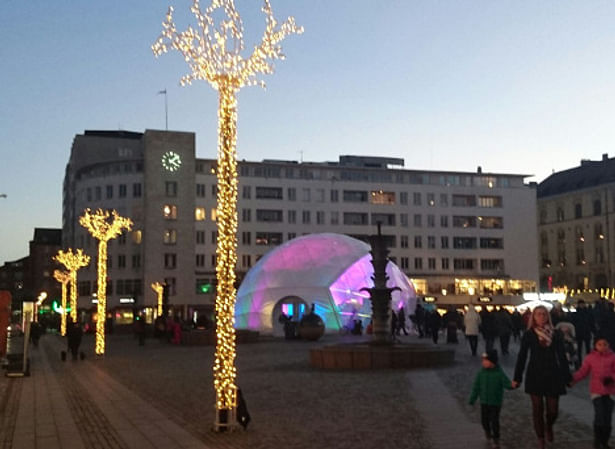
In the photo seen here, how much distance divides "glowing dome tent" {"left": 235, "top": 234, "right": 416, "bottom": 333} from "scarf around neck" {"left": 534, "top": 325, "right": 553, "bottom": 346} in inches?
1866

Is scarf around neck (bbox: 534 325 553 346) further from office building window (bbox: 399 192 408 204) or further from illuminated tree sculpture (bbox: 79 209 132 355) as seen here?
office building window (bbox: 399 192 408 204)

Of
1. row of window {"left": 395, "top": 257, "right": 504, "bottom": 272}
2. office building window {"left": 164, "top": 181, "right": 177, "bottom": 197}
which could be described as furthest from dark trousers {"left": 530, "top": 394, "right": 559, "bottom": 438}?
row of window {"left": 395, "top": 257, "right": 504, "bottom": 272}

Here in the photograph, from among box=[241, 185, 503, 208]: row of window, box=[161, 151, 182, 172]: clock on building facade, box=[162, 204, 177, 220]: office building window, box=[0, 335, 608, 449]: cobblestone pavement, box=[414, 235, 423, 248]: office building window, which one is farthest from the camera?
box=[414, 235, 423, 248]: office building window

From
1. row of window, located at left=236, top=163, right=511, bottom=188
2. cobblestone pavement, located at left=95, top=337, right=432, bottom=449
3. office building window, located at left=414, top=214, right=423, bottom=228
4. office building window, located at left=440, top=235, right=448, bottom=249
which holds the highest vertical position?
row of window, located at left=236, top=163, right=511, bottom=188

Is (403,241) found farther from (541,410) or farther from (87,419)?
(541,410)

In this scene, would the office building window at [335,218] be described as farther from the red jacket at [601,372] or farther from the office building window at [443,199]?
the red jacket at [601,372]

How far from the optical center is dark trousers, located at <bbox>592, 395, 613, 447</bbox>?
37.2 feet

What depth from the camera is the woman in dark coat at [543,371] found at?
11.2 m

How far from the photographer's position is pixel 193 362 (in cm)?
3198

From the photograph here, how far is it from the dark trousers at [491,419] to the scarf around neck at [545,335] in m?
1.40

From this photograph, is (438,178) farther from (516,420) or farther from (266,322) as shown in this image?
(516,420)

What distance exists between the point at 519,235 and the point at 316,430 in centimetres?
9797

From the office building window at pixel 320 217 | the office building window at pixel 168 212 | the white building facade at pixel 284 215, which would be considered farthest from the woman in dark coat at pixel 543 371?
the office building window at pixel 320 217

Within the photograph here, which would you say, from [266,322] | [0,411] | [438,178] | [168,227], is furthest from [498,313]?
[438,178]
